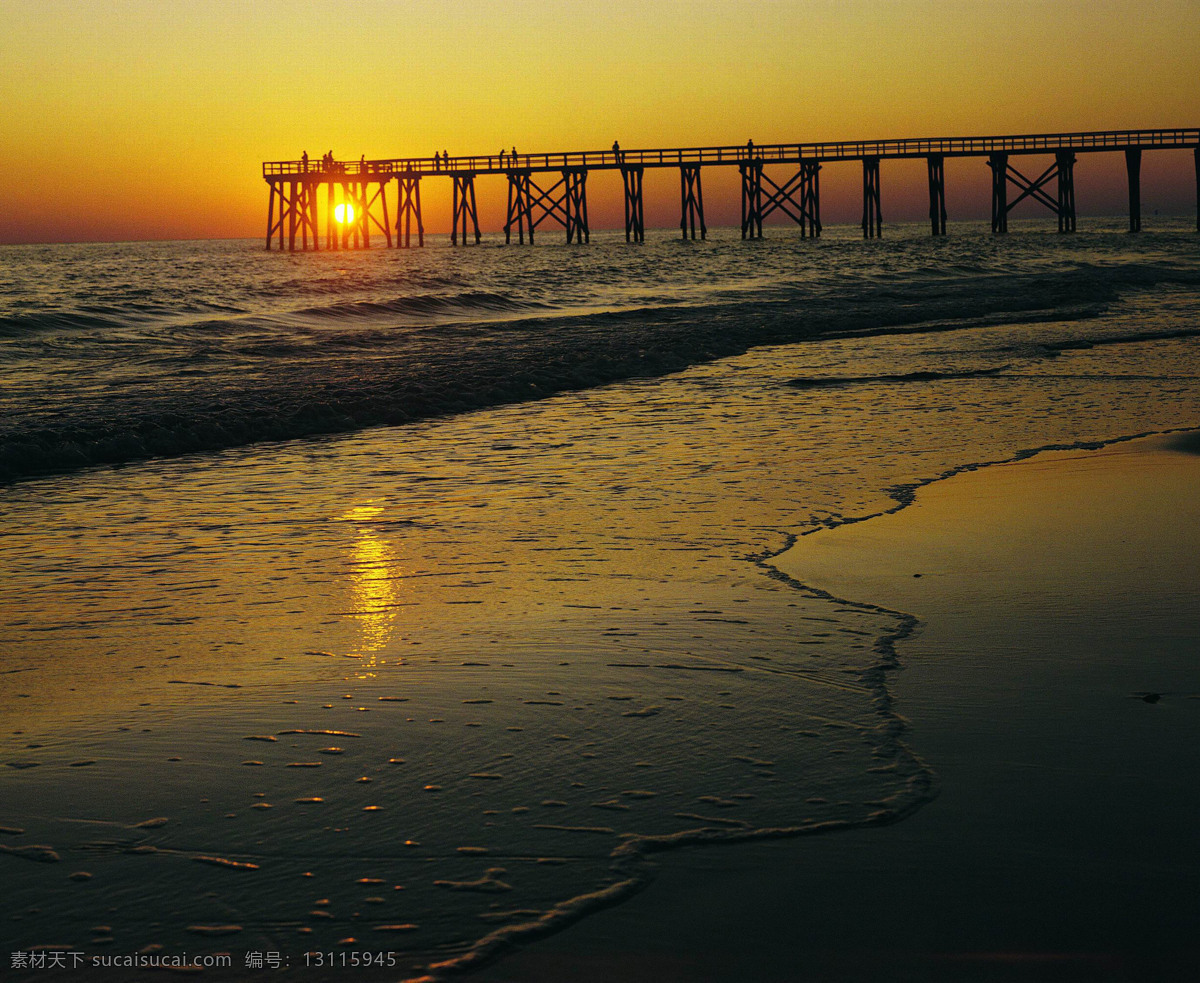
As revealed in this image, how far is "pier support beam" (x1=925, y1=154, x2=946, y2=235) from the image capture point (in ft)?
170

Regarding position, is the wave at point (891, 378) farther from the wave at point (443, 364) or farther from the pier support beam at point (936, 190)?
the pier support beam at point (936, 190)

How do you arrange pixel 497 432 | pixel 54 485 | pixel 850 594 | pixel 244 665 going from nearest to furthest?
pixel 244 665
pixel 850 594
pixel 54 485
pixel 497 432

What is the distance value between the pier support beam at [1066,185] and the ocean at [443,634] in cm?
4326

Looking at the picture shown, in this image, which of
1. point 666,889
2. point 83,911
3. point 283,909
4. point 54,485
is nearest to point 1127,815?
point 666,889

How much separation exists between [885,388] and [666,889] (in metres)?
8.50

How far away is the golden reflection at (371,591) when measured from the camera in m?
3.70

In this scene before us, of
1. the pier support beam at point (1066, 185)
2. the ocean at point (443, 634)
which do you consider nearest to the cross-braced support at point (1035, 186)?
the pier support beam at point (1066, 185)

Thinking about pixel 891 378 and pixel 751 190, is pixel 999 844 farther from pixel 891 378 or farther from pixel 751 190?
pixel 751 190

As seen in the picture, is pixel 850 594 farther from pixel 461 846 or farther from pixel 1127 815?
pixel 461 846

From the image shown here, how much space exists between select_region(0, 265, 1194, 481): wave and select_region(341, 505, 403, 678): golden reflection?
3377 millimetres

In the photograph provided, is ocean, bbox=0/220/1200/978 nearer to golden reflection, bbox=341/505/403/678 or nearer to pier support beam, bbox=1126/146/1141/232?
golden reflection, bbox=341/505/403/678

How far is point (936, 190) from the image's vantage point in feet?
178

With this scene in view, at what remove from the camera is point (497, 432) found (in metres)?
8.70

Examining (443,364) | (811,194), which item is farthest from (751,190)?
(443,364)
